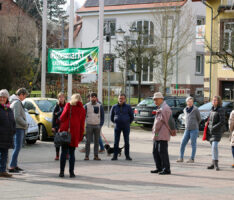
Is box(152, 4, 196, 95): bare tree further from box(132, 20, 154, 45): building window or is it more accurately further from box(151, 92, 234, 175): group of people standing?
box(151, 92, 234, 175): group of people standing

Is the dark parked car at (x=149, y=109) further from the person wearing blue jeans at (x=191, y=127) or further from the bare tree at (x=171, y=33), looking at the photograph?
the bare tree at (x=171, y=33)

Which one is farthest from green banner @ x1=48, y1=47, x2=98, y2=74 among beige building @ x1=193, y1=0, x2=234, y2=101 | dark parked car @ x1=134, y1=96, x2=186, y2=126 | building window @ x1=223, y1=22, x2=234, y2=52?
beige building @ x1=193, y1=0, x2=234, y2=101

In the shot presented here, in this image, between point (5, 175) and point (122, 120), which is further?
point (122, 120)

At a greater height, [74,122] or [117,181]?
[74,122]

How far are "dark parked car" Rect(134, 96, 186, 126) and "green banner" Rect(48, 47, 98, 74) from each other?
492cm

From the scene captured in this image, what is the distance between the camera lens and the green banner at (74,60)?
771 inches

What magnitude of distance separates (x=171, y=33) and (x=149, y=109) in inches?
659

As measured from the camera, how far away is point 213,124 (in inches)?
486

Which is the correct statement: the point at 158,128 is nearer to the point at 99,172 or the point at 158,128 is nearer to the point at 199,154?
the point at 99,172

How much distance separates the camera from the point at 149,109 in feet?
78.1

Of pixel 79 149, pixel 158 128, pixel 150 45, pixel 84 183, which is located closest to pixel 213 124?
pixel 158 128

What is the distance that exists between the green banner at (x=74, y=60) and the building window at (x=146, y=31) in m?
14.0

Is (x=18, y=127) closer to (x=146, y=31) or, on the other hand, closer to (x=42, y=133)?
(x=42, y=133)

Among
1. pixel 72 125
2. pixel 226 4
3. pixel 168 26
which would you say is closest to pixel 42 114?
pixel 72 125
